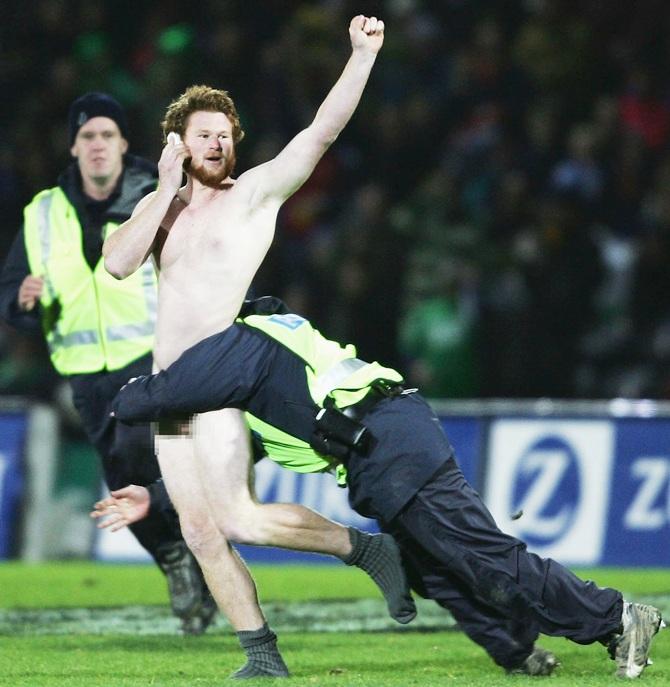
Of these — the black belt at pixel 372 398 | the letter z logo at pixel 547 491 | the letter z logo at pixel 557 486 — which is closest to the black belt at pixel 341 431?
the black belt at pixel 372 398

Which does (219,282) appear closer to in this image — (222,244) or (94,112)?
(222,244)

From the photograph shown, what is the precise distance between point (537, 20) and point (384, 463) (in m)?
8.95

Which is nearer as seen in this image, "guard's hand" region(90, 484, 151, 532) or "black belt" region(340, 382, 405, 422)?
"black belt" region(340, 382, 405, 422)

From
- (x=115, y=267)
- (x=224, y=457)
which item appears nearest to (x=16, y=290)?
(x=115, y=267)

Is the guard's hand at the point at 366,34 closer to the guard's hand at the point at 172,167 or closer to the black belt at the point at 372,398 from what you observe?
the guard's hand at the point at 172,167

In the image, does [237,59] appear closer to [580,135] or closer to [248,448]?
[580,135]

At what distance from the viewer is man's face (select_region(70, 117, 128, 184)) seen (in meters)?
7.91

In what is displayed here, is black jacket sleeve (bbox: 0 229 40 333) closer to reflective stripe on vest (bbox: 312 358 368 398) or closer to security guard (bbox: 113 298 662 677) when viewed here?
security guard (bbox: 113 298 662 677)

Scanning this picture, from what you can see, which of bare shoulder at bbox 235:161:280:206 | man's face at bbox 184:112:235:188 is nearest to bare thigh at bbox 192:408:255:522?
bare shoulder at bbox 235:161:280:206

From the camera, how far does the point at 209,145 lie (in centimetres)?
601

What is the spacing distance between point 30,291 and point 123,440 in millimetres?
802

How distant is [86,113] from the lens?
26.4 ft

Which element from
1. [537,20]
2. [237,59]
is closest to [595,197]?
[537,20]

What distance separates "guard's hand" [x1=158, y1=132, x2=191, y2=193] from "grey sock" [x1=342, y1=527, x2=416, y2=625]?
56.2 inches
